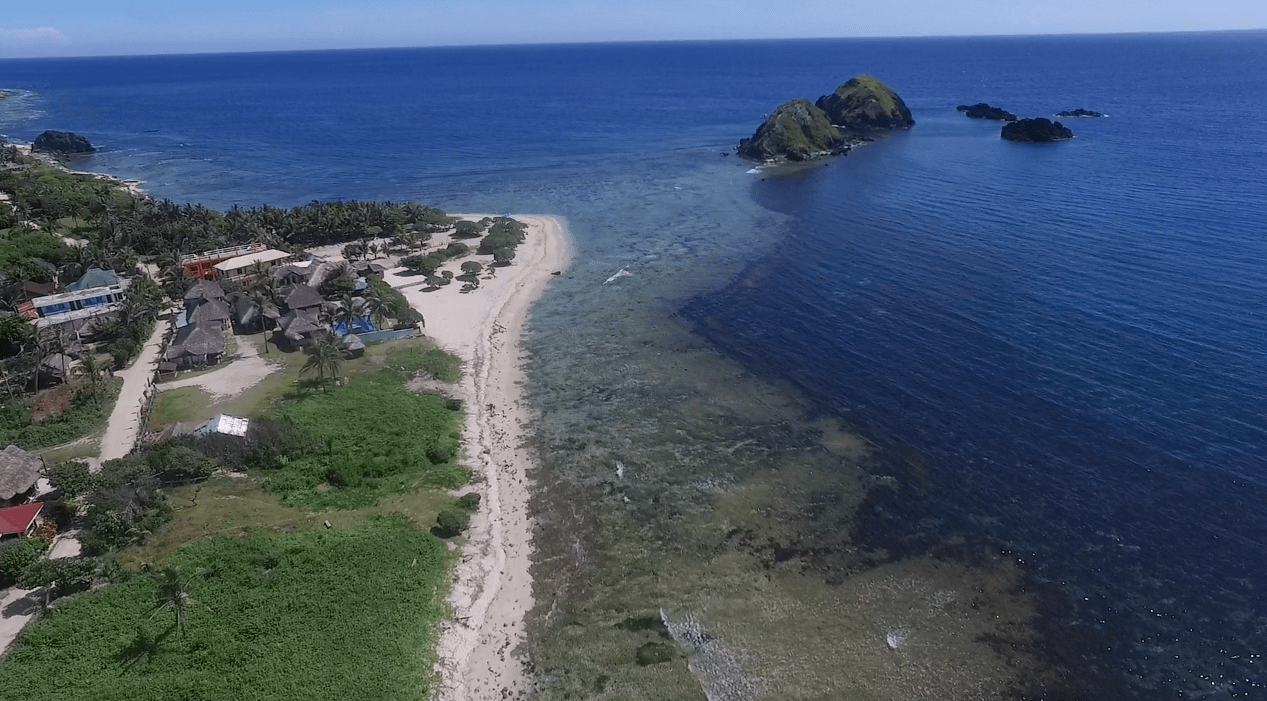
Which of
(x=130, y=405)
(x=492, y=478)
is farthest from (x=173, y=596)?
(x=130, y=405)

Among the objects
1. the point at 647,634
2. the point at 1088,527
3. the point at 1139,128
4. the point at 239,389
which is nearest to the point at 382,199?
the point at 239,389

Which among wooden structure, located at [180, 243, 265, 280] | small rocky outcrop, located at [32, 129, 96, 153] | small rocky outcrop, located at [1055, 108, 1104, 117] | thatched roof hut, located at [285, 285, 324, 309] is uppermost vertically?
small rocky outcrop, located at [1055, 108, 1104, 117]

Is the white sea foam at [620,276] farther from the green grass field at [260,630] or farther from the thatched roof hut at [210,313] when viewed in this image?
the green grass field at [260,630]

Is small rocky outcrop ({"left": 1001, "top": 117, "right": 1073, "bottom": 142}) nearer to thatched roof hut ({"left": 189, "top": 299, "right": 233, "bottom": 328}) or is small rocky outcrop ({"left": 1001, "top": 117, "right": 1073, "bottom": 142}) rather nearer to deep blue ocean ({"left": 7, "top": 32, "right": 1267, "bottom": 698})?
deep blue ocean ({"left": 7, "top": 32, "right": 1267, "bottom": 698})

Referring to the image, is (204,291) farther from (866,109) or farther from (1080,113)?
(1080,113)

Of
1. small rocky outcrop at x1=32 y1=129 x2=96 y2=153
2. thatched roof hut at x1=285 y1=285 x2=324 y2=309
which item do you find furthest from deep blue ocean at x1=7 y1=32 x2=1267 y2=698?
thatched roof hut at x1=285 y1=285 x2=324 y2=309

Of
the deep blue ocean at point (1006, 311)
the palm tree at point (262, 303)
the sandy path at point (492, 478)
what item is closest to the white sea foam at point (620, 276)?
the deep blue ocean at point (1006, 311)
